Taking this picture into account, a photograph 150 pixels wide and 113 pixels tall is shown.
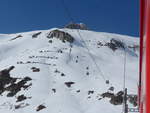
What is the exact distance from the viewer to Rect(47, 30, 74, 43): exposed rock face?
10100cm

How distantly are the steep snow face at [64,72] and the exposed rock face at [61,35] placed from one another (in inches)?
62.4

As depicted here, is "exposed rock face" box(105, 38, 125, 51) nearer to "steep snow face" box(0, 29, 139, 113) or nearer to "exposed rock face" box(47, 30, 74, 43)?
"steep snow face" box(0, 29, 139, 113)

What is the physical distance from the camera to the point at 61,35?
10225 cm

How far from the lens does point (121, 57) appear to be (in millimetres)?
93312

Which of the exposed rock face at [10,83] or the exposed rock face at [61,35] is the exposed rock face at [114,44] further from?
the exposed rock face at [10,83]

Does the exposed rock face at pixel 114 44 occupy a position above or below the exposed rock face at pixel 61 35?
below

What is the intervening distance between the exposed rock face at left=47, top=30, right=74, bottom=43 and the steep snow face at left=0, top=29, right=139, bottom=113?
1586 millimetres

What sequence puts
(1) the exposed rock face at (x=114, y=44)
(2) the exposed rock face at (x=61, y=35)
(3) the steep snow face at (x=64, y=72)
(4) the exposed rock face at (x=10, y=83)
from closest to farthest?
(3) the steep snow face at (x=64, y=72) → (4) the exposed rock face at (x=10, y=83) → (2) the exposed rock face at (x=61, y=35) → (1) the exposed rock face at (x=114, y=44)

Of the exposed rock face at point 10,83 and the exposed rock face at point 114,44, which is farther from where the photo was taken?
the exposed rock face at point 114,44

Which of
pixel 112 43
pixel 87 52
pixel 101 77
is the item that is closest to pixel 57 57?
pixel 87 52

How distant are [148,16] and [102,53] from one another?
92.3 metres

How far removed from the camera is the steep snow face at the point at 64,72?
189 ft

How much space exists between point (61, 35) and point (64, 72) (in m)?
30.2

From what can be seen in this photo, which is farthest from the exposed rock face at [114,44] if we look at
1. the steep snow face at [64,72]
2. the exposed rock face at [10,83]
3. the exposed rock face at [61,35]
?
the exposed rock face at [10,83]
